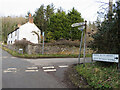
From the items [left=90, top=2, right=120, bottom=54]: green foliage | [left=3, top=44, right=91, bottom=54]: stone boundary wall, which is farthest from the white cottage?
[left=90, top=2, right=120, bottom=54]: green foliage

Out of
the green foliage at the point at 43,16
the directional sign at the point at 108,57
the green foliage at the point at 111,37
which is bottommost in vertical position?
the directional sign at the point at 108,57

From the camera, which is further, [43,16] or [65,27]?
[43,16]

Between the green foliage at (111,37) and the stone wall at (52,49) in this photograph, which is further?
the stone wall at (52,49)

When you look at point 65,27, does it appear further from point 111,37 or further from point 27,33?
point 111,37

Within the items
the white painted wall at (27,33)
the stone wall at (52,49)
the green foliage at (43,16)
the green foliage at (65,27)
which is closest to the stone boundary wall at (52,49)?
the stone wall at (52,49)

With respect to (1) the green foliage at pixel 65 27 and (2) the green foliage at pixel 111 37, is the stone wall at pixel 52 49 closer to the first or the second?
(1) the green foliage at pixel 65 27

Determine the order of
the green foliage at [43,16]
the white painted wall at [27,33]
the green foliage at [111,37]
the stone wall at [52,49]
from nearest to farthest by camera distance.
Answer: the green foliage at [111,37]
the stone wall at [52,49]
the white painted wall at [27,33]
the green foliage at [43,16]

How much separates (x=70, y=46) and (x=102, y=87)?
520 inches

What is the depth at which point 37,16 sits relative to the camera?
38781 mm

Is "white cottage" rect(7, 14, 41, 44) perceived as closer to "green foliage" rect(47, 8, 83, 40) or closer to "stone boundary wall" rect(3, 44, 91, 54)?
"green foliage" rect(47, 8, 83, 40)

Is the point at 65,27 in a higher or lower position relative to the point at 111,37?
higher

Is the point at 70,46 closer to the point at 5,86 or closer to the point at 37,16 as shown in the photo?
the point at 5,86

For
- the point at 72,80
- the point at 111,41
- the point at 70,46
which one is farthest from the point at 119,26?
the point at 70,46

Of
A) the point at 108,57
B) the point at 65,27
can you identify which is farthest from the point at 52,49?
the point at 65,27
